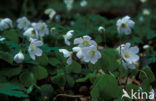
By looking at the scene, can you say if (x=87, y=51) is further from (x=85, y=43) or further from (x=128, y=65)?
(x=128, y=65)

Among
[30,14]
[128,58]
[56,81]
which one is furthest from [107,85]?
[30,14]

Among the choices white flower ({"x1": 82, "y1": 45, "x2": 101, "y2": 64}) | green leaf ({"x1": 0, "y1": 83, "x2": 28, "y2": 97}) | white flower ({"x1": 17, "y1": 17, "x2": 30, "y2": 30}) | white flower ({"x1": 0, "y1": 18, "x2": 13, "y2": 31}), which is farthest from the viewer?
white flower ({"x1": 17, "y1": 17, "x2": 30, "y2": 30})

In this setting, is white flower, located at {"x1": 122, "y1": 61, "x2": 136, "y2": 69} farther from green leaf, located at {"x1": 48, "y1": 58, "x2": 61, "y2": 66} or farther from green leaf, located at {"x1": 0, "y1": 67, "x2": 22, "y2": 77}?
green leaf, located at {"x1": 0, "y1": 67, "x2": 22, "y2": 77}

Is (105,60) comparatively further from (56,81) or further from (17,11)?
(17,11)

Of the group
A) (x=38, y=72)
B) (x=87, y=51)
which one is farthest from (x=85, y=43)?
(x=38, y=72)

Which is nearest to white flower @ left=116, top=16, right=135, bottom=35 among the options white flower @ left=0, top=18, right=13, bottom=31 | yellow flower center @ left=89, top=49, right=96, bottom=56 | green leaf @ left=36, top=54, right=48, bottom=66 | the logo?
yellow flower center @ left=89, top=49, right=96, bottom=56

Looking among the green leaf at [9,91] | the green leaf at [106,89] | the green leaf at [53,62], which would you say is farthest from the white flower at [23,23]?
the green leaf at [106,89]
